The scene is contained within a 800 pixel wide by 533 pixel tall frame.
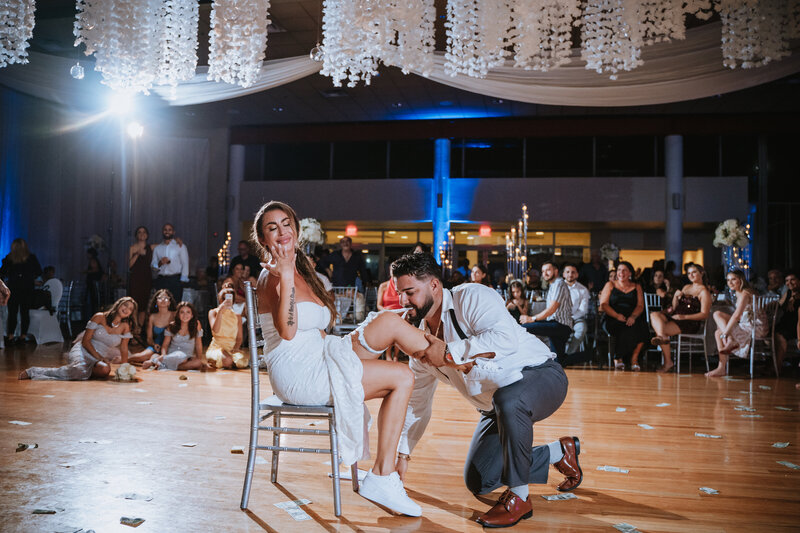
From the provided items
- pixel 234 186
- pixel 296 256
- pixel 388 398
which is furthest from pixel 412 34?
pixel 234 186

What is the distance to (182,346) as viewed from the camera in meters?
6.92

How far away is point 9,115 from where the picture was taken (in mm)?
9414

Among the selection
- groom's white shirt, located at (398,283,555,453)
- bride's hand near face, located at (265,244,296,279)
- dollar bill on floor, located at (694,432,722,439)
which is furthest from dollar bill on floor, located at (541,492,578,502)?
dollar bill on floor, located at (694,432,722,439)

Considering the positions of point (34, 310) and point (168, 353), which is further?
point (34, 310)

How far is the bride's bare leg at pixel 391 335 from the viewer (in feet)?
8.10

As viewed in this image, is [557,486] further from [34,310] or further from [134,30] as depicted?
[34,310]

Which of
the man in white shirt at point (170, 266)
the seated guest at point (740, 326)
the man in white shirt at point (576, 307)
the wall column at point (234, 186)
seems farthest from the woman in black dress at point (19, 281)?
the seated guest at point (740, 326)

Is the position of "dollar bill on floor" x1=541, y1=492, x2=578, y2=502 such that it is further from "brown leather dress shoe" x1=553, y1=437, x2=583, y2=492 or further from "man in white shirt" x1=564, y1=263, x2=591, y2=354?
"man in white shirt" x1=564, y1=263, x2=591, y2=354

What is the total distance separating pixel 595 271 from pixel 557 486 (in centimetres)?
900

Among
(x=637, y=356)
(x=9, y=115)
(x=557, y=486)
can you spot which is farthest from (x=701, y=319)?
(x=9, y=115)

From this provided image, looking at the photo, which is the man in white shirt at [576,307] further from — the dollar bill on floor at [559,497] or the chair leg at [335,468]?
the chair leg at [335,468]

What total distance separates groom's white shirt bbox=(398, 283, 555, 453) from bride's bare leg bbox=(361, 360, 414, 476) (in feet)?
0.73

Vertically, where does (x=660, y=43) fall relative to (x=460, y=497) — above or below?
above

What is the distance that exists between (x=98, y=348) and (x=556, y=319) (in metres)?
4.90
